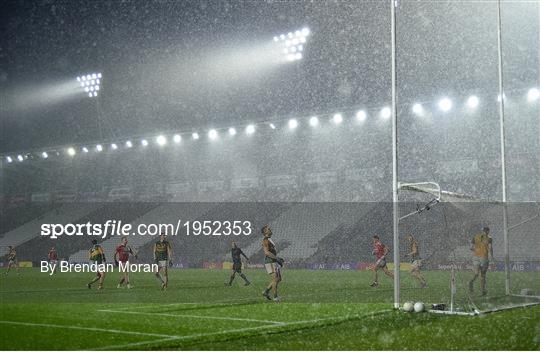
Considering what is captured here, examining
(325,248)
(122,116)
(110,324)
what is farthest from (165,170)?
(110,324)

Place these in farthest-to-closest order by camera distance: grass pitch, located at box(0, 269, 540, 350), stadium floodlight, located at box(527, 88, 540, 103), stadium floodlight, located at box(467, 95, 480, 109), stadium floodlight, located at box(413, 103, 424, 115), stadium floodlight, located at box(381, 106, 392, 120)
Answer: stadium floodlight, located at box(381, 106, 392, 120) < stadium floodlight, located at box(413, 103, 424, 115) < stadium floodlight, located at box(467, 95, 480, 109) < stadium floodlight, located at box(527, 88, 540, 103) < grass pitch, located at box(0, 269, 540, 350)

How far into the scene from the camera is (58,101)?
2090 inches

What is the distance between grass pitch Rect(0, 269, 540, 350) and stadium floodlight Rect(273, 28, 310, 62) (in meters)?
25.1

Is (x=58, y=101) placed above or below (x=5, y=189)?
above

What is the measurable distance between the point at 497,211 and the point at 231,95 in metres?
27.0

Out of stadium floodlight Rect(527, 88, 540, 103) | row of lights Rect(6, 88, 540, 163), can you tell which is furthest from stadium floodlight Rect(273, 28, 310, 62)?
stadium floodlight Rect(527, 88, 540, 103)

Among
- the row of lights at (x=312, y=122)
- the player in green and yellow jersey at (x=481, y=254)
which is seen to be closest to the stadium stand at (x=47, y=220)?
the row of lights at (x=312, y=122)

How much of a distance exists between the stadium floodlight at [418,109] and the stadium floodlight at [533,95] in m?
6.03

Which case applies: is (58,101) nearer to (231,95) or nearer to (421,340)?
(231,95)

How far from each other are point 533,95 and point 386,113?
8.78m

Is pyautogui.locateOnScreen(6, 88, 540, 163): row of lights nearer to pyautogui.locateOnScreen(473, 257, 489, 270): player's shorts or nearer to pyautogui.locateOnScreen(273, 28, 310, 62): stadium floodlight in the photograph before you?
pyautogui.locateOnScreen(273, 28, 310, 62): stadium floodlight

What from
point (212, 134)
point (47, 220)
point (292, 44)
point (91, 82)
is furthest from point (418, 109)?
point (47, 220)

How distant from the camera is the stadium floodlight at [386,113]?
39.3m

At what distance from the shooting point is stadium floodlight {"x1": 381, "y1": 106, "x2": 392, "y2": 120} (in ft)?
129
